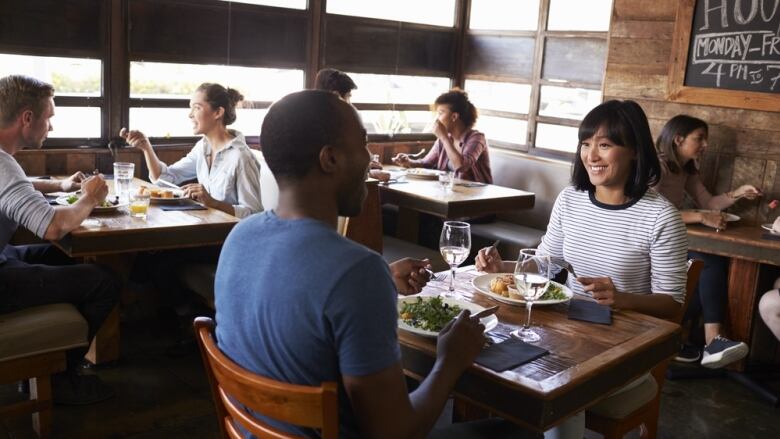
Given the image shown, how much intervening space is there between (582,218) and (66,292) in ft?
6.85

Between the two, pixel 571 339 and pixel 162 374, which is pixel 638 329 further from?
pixel 162 374

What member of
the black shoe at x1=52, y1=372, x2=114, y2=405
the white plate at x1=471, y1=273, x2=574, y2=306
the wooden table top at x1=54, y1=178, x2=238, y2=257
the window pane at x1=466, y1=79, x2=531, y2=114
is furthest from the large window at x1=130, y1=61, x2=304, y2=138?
the white plate at x1=471, y1=273, x2=574, y2=306

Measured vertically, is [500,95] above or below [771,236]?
above

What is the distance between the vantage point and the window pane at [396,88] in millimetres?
5809

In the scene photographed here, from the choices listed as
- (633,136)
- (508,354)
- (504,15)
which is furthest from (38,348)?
(504,15)

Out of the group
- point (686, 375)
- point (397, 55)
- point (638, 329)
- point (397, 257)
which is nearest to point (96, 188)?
point (397, 257)

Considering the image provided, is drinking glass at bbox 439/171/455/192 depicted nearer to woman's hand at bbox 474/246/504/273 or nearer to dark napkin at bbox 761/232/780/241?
dark napkin at bbox 761/232/780/241

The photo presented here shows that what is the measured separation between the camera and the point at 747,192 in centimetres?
428

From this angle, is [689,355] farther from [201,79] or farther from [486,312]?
[201,79]

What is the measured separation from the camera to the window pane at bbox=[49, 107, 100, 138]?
14.2ft

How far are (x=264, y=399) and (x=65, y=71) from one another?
365 cm

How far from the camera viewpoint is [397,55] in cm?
595

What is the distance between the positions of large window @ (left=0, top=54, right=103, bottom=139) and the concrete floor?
4.25 feet

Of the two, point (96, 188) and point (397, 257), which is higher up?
point (96, 188)
